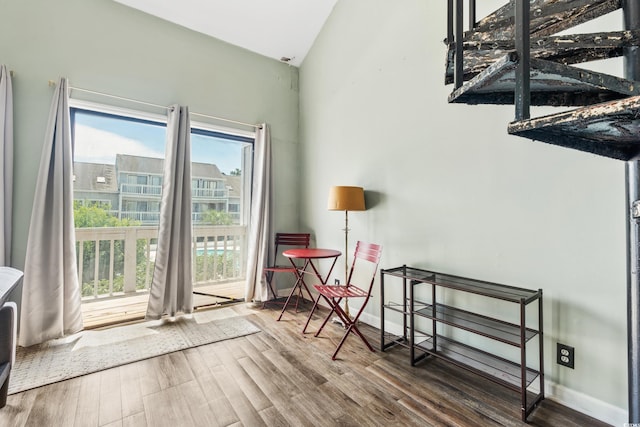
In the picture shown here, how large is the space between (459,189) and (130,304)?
3.59 metres

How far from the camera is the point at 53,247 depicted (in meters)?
2.48

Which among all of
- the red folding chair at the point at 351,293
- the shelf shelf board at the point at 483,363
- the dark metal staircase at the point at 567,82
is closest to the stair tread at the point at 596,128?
the dark metal staircase at the point at 567,82

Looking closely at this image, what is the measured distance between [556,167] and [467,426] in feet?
5.09

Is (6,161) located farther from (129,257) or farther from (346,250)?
(346,250)

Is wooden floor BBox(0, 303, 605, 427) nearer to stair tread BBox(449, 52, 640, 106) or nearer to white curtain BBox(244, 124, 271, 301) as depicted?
white curtain BBox(244, 124, 271, 301)

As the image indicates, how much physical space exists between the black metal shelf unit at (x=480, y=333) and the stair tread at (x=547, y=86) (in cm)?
104

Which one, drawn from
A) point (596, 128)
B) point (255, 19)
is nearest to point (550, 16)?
point (596, 128)

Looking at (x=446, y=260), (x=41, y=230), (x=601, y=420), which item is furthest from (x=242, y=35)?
(x=601, y=420)

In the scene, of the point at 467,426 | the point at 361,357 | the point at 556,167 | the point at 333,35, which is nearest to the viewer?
the point at 467,426

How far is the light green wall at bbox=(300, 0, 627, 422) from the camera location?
159 centimetres

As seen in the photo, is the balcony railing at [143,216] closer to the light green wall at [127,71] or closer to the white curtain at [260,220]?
the light green wall at [127,71]

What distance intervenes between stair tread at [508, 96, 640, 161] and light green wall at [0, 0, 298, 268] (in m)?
3.22

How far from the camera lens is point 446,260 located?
2.27m

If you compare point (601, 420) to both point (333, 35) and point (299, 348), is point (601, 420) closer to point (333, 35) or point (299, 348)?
point (299, 348)
